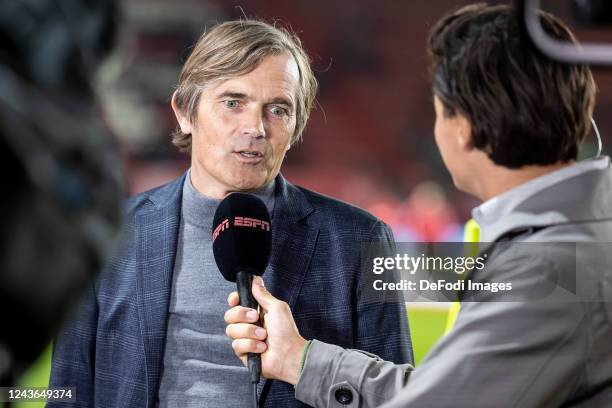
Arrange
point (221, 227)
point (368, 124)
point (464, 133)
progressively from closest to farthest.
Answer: point (464, 133)
point (221, 227)
point (368, 124)

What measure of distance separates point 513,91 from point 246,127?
44 centimetres

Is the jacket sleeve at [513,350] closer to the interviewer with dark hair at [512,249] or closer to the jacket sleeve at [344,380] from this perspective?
the interviewer with dark hair at [512,249]

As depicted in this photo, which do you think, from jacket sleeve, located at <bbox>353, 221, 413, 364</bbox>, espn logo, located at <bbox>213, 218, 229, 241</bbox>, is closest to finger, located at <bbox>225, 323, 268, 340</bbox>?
espn logo, located at <bbox>213, 218, 229, 241</bbox>

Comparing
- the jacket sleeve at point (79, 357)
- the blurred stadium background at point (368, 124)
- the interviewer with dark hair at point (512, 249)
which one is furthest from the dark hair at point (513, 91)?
the blurred stadium background at point (368, 124)

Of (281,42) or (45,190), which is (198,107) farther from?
(45,190)

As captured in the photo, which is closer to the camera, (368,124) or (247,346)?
(247,346)

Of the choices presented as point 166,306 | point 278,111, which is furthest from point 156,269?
point 278,111

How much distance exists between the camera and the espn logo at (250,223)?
43.9 inches

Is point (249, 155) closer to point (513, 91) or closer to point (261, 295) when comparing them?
point (261, 295)

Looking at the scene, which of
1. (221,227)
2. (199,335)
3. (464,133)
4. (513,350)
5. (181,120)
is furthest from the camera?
(181,120)

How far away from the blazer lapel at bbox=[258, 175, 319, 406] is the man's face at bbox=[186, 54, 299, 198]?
0.15ft

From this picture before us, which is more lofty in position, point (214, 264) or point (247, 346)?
point (214, 264)

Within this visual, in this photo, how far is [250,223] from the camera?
1120mm

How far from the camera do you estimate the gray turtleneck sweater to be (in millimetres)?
1213
